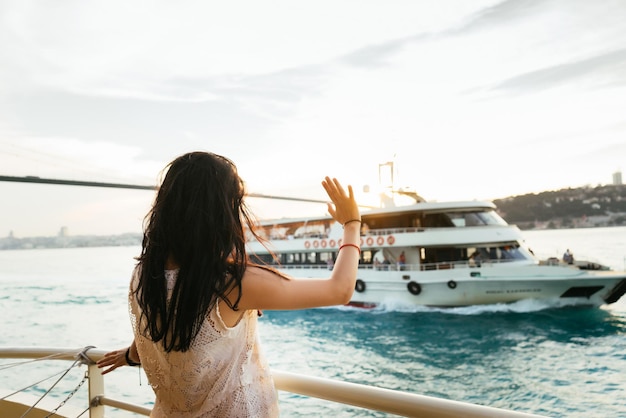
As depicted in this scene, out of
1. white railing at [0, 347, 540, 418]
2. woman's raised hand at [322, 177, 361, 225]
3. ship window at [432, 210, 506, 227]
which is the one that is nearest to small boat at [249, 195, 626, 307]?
ship window at [432, 210, 506, 227]

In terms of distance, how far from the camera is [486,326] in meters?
14.3

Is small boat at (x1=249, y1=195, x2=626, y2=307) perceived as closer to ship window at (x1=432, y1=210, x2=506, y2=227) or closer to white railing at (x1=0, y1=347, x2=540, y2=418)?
ship window at (x1=432, y1=210, x2=506, y2=227)

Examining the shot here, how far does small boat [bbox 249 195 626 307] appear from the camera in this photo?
15.1 meters

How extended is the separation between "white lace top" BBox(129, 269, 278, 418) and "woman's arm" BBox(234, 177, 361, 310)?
0.27 feet

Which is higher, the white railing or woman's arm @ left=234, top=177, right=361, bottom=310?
woman's arm @ left=234, top=177, right=361, bottom=310

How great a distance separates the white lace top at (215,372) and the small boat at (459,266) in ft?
47.0

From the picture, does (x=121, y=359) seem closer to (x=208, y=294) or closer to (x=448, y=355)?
(x=208, y=294)

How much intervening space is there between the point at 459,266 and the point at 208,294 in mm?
16077

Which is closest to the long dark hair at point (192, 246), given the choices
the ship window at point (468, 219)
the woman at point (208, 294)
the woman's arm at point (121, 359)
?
the woman at point (208, 294)

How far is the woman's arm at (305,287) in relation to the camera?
957 millimetres

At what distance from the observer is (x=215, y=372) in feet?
3.29

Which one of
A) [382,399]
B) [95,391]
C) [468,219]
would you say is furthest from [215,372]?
[468,219]

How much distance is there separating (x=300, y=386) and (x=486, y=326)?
563 inches

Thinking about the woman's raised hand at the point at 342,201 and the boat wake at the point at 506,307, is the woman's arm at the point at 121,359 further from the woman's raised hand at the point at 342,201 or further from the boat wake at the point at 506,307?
the boat wake at the point at 506,307
